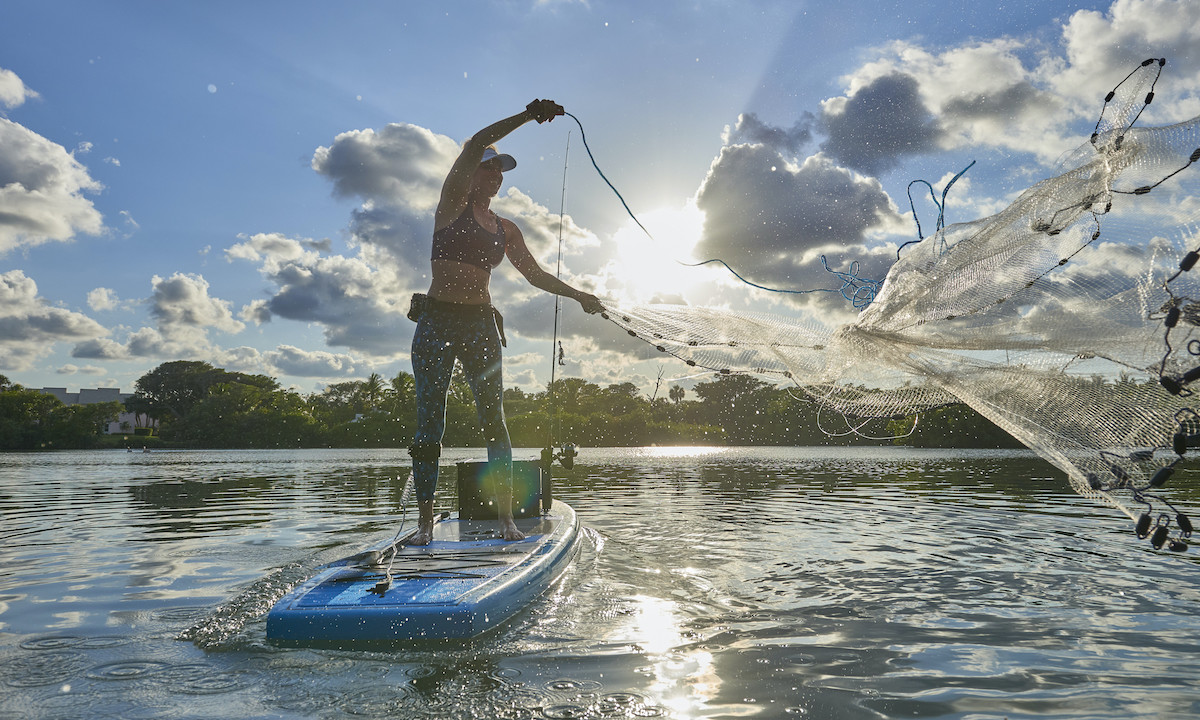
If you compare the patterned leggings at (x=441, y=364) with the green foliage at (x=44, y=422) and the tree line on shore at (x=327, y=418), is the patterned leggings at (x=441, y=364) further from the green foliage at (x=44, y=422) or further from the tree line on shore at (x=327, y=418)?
the green foliage at (x=44, y=422)

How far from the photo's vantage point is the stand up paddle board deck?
172 inches

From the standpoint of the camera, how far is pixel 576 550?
793 cm

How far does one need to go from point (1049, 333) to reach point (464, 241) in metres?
4.60

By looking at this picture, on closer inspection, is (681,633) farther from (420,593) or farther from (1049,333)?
(1049,333)

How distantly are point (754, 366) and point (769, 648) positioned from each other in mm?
2767

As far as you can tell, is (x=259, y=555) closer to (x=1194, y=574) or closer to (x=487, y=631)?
(x=487, y=631)

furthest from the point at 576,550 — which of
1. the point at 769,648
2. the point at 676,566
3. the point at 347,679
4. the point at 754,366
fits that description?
the point at 347,679

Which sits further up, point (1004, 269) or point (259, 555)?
point (1004, 269)

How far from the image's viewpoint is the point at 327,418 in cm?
12062

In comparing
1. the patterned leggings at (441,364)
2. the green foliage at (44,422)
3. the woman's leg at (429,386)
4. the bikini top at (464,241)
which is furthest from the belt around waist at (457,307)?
the green foliage at (44,422)

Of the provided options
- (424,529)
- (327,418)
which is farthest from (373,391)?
(424,529)

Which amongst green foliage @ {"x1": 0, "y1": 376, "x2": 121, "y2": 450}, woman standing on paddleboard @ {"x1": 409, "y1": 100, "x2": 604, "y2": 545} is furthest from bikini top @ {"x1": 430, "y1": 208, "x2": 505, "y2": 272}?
Result: green foliage @ {"x1": 0, "y1": 376, "x2": 121, "y2": 450}

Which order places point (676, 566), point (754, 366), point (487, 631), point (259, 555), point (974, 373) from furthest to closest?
point (259, 555) → point (676, 566) → point (754, 366) → point (974, 373) → point (487, 631)

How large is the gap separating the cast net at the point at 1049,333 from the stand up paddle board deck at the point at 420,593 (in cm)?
242
